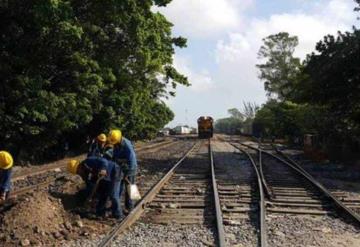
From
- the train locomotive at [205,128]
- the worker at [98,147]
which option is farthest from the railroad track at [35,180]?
the train locomotive at [205,128]

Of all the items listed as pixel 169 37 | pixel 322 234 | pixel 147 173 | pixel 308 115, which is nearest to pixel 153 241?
pixel 322 234

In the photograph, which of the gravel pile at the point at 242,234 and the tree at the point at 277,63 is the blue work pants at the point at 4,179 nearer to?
the gravel pile at the point at 242,234

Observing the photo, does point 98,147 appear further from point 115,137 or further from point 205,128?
point 205,128

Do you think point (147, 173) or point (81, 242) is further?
point (147, 173)

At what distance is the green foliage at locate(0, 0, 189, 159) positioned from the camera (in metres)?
23.2

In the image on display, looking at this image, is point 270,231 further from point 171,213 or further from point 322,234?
point 171,213

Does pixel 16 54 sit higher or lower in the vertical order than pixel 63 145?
higher

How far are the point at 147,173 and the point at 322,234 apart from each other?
36.3 ft

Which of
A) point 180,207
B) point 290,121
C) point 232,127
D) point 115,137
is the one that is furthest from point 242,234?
point 232,127

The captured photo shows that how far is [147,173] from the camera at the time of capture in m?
21.0

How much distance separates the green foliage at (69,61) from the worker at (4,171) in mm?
11750

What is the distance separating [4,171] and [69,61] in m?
15.4

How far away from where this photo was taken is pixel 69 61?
1022 inches

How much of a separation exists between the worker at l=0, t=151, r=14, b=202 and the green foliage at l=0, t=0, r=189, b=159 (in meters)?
11.8
